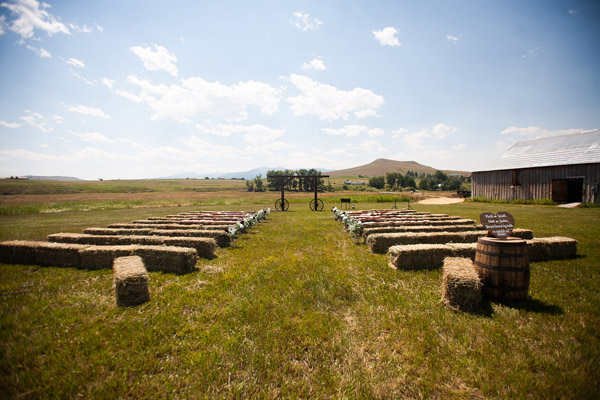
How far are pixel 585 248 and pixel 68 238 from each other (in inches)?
735

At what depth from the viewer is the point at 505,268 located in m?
4.80

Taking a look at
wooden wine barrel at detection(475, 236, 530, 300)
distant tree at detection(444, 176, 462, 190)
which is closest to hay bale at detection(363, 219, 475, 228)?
wooden wine barrel at detection(475, 236, 530, 300)

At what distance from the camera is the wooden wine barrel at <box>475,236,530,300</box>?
471cm

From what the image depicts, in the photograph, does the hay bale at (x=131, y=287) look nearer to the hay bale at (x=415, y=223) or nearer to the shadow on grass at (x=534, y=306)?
the shadow on grass at (x=534, y=306)

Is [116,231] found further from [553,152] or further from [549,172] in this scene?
[553,152]

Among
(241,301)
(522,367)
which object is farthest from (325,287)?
(522,367)

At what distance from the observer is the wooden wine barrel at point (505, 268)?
4715 mm

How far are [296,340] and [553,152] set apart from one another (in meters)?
37.0

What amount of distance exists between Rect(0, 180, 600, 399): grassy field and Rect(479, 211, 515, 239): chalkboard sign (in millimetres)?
1341

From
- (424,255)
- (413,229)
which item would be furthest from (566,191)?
(424,255)

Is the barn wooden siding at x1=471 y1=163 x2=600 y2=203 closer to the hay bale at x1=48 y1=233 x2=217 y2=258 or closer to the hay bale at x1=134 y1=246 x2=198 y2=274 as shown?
the hay bale at x1=48 y1=233 x2=217 y2=258

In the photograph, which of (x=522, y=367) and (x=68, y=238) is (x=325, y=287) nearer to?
(x=522, y=367)

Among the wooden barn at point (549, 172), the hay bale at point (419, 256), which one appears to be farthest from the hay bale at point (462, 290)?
the wooden barn at point (549, 172)

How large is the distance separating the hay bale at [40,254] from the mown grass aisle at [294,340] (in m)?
1.34
